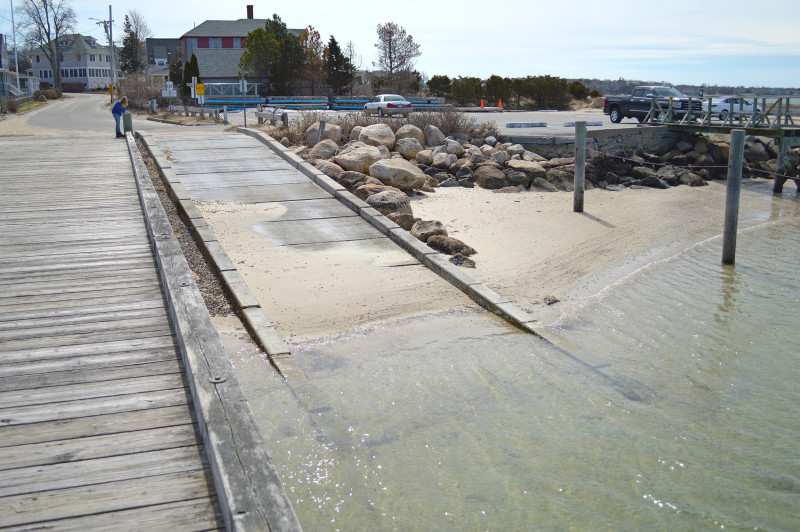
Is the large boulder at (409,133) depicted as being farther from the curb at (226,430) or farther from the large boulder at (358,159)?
the curb at (226,430)

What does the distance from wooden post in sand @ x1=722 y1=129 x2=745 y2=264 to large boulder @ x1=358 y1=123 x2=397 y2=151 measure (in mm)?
9788

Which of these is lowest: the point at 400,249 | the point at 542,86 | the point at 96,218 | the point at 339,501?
the point at 339,501

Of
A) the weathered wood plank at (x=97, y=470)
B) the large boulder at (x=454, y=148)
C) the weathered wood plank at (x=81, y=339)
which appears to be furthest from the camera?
the large boulder at (x=454, y=148)

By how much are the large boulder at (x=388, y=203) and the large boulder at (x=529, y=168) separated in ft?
24.5

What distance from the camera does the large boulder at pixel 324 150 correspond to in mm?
18406

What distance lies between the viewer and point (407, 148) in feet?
68.2

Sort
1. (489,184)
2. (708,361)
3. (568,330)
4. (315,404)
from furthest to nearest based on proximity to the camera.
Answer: (489,184) → (568,330) → (708,361) → (315,404)

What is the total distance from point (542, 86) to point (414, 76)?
14.3m

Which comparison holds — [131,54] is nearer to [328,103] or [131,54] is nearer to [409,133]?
[328,103]

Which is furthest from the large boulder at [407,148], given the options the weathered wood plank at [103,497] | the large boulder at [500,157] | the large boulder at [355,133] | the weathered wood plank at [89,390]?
the weathered wood plank at [103,497]

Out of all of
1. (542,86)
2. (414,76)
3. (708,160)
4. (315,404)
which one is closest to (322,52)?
(414,76)

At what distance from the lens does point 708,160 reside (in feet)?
84.9

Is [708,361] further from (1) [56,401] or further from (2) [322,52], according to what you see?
(2) [322,52]

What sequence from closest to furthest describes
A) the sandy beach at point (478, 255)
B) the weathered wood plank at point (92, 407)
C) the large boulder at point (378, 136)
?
1. the weathered wood plank at point (92, 407)
2. the sandy beach at point (478, 255)
3. the large boulder at point (378, 136)
